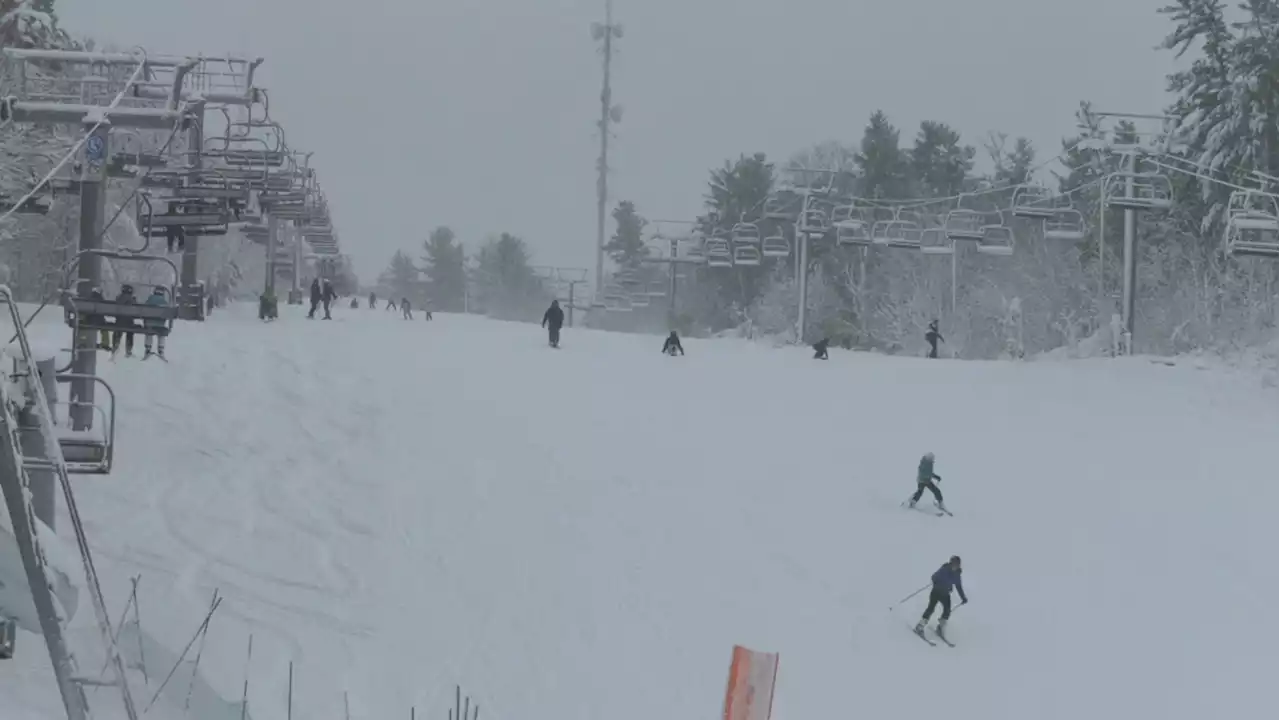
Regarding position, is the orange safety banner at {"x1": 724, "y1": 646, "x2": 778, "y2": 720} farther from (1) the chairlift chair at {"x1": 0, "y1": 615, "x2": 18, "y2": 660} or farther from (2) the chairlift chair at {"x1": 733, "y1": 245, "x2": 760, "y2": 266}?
(2) the chairlift chair at {"x1": 733, "y1": 245, "x2": 760, "y2": 266}

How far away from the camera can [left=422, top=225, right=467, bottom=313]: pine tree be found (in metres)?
147

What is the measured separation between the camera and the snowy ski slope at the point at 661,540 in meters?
17.8

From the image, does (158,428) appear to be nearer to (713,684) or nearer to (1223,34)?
(713,684)

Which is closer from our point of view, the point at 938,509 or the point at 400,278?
the point at 938,509

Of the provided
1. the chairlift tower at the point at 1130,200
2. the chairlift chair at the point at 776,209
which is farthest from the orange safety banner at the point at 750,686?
the chairlift chair at the point at 776,209

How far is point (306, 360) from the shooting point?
31.4 meters

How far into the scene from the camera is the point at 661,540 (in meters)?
22.0

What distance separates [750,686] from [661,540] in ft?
49.5

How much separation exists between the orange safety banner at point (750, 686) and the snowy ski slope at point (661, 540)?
855 cm

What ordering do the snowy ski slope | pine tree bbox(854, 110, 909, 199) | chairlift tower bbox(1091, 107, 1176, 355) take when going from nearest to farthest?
1. the snowy ski slope
2. chairlift tower bbox(1091, 107, 1176, 355)
3. pine tree bbox(854, 110, 909, 199)

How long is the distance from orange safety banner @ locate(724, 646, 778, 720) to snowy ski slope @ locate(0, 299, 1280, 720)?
28.0ft

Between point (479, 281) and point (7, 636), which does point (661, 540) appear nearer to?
point (7, 636)

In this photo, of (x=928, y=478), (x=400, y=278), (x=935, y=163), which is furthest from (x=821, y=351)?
(x=400, y=278)

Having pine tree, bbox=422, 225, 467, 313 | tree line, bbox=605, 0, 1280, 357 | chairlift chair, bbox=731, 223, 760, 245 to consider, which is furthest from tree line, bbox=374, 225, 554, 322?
chairlift chair, bbox=731, 223, 760, 245
